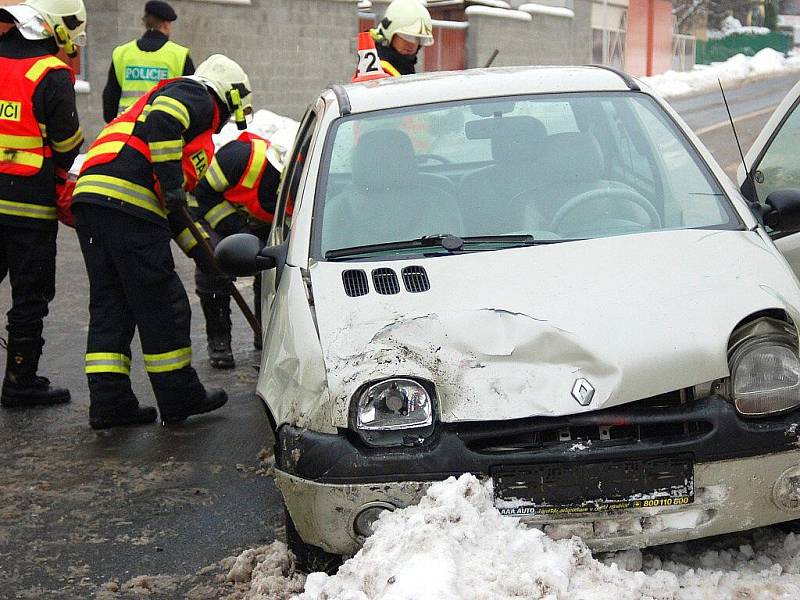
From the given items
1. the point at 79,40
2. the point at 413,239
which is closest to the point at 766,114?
the point at 79,40

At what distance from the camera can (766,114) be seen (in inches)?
808

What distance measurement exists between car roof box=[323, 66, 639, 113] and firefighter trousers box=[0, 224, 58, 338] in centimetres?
214

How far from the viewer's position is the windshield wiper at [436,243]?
13.7 feet

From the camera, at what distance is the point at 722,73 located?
102 ft

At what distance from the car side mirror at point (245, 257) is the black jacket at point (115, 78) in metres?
5.33

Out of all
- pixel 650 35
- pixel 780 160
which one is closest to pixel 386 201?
pixel 780 160

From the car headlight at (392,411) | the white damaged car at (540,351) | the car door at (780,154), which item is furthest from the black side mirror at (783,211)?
the car headlight at (392,411)

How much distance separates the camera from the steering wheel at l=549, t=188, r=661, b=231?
4.37 meters

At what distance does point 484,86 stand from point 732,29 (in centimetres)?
4062

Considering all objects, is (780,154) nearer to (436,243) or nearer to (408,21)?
(436,243)

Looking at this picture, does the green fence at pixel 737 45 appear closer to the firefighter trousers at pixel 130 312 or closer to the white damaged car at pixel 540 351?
the firefighter trousers at pixel 130 312

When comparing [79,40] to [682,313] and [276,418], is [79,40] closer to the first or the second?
[276,418]

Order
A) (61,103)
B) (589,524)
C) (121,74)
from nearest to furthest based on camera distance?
(589,524)
(61,103)
(121,74)

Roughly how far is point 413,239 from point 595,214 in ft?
2.18
